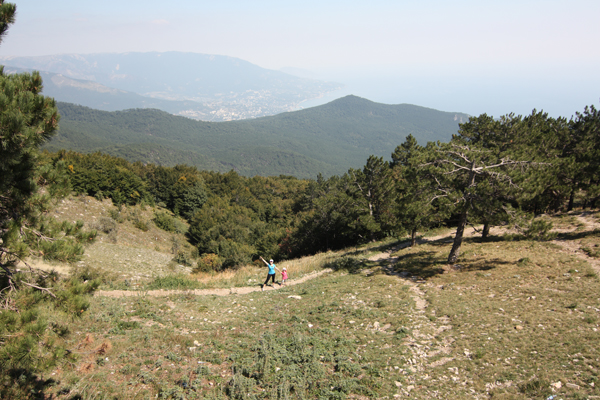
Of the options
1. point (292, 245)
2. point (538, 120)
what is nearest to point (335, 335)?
point (292, 245)

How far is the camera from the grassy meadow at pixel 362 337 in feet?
23.1

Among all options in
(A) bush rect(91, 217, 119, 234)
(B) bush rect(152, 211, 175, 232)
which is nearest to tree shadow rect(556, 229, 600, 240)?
(A) bush rect(91, 217, 119, 234)

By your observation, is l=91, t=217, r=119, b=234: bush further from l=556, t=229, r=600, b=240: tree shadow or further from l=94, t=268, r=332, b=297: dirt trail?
l=556, t=229, r=600, b=240: tree shadow

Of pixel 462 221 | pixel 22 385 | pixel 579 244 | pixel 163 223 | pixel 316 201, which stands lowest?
pixel 163 223

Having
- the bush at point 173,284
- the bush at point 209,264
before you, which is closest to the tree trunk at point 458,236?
the bush at point 173,284

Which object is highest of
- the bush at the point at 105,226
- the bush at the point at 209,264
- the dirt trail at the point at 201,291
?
the dirt trail at the point at 201,291

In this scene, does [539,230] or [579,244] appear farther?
[579,244]

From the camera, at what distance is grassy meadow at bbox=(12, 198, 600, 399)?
703 centimetres

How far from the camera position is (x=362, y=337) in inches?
386

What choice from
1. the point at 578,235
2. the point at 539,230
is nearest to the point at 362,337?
the point at 539,230

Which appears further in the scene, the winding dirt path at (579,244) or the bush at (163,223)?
the bush at (163,223)

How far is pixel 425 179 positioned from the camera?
1603 centimetres

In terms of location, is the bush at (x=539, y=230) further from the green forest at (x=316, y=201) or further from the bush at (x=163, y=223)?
the bush at (x=163, y=223)

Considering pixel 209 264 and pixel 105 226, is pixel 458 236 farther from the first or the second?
pixel 105 226
